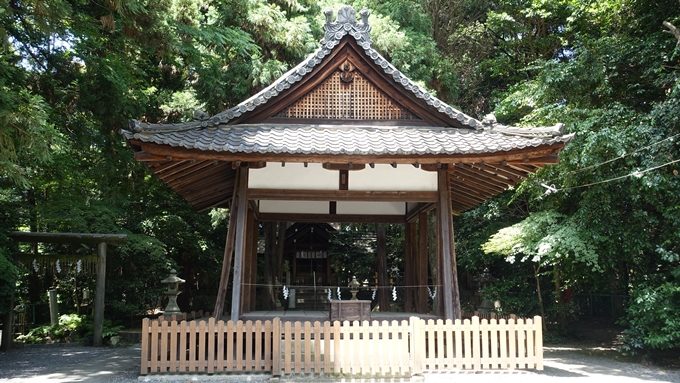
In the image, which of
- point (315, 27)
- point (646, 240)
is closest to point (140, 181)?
point (315, 27)

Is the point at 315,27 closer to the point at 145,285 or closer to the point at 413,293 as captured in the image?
the point at 413,293

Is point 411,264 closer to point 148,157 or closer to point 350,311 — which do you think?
point 350,311

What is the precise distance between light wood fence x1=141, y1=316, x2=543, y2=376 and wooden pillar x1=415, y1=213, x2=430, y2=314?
381 cm

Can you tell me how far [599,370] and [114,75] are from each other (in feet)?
38.3

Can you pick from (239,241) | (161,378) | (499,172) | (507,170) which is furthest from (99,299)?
(507,170)

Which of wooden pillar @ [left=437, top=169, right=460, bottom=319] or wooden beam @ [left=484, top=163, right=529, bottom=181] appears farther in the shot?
wooden beam @ [left=484, top=163, right=529, bottom=181]

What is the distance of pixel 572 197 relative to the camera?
13.3 meters

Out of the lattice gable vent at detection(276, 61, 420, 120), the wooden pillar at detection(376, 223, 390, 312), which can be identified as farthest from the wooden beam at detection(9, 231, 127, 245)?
the lattice gable vent at detection(276, 61, 420, 120)

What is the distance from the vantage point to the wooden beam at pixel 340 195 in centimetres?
897

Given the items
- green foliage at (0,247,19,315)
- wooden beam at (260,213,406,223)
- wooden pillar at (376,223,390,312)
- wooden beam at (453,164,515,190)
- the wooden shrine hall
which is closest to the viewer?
the wooden shrine hall

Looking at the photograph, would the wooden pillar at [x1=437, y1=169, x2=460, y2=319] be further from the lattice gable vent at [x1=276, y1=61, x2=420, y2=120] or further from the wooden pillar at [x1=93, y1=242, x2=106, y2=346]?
the wooden pillar at [x1=93, y1=242, x2=106, y2=346]

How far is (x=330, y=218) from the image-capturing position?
12.1 meters

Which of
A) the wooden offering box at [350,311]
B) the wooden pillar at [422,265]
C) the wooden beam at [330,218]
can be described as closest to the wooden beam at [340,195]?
the wooden offering box at [350,311]

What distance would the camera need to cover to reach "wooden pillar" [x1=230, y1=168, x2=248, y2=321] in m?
8.15
